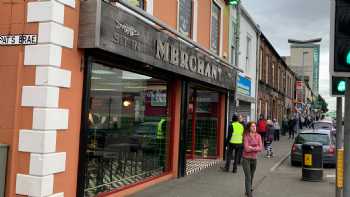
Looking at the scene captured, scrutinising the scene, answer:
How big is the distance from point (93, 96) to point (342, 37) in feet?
16.0

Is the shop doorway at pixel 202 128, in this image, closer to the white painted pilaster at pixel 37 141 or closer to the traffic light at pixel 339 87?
the white painted pilaster at pixel 37 141

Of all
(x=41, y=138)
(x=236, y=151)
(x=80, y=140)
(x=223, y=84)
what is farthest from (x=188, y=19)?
(x=41, y=138)

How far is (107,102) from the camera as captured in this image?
30.2ft

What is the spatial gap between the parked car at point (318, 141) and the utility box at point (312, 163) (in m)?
3.76

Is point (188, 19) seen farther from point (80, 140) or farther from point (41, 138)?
point (41, 138)

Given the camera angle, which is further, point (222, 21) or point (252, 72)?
point (252, 72)

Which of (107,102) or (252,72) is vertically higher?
(252,72)

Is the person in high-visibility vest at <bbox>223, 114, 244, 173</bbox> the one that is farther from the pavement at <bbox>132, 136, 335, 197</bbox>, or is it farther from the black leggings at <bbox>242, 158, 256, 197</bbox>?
the black leggings at <bbox>242, 158, 256, 197</bbox>

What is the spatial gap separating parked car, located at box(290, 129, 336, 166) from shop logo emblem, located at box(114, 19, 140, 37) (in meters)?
10.5

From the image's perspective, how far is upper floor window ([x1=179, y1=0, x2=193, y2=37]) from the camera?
12.9m

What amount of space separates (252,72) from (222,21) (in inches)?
342

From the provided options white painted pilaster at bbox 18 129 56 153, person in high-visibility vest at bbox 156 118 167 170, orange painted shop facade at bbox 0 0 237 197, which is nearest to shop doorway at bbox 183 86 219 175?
orange painted shop facade at bbox 0 0 237 197

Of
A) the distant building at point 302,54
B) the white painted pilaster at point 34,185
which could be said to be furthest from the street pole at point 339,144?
the distant building at point 302,54

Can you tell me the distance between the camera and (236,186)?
38.0 feet
